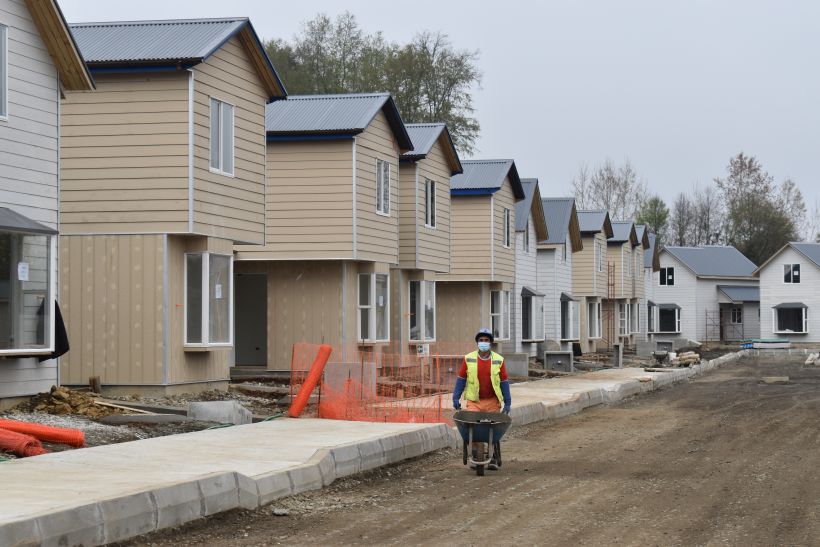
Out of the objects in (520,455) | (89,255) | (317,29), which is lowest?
(520,455)

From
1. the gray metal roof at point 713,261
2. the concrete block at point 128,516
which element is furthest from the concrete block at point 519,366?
the gray metal roof at point 713,261

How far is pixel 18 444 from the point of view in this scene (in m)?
13.3

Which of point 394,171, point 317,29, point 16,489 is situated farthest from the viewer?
point 317,29

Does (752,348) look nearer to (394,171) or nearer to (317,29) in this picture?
(317,29)

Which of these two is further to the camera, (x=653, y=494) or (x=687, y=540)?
(x=653, y=494)

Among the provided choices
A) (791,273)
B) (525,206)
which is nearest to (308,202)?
(525,206)

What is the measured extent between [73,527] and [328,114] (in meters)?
20.5

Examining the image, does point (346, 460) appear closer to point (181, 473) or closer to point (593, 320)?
point (181, 473)

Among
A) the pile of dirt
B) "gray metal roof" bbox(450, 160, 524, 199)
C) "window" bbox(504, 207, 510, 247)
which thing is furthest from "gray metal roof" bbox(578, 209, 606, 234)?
the pile of dirt

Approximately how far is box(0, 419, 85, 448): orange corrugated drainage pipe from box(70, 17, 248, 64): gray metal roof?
876cm

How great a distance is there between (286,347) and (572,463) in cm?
1422

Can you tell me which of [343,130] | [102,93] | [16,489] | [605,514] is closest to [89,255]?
[102,93]

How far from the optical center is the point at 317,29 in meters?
69.4

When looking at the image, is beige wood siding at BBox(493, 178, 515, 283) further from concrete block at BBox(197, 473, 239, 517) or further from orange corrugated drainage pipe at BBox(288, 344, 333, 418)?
concrete block at BBox(197, 473, 239, 517)
